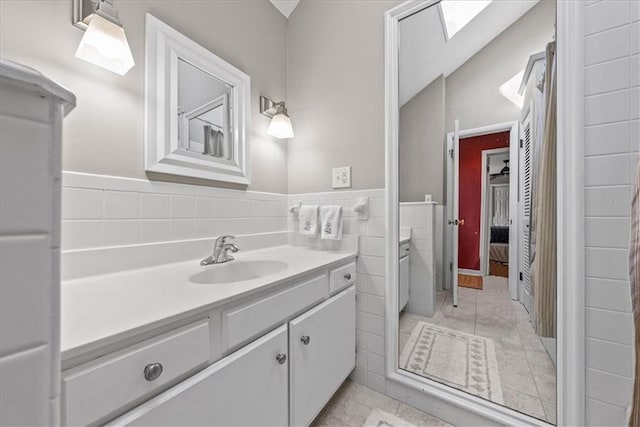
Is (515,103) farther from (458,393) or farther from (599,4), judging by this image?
(458,393)

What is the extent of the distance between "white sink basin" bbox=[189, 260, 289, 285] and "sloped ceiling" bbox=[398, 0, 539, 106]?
1091 millimetres

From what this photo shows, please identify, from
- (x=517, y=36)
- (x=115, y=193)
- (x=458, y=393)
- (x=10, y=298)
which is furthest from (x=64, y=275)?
(x=517, y=36)

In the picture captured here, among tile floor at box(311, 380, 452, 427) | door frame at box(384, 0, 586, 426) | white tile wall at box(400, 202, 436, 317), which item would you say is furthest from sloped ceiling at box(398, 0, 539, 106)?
tile floor at box(311, 380, 452, 427)

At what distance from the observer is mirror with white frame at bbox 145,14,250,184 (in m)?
1.01

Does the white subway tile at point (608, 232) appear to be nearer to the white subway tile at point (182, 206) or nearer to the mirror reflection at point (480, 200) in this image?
the mirror reflection at point (480, 200)

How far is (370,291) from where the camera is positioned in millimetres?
1361

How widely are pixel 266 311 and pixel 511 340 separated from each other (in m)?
1.15

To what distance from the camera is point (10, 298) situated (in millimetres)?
265

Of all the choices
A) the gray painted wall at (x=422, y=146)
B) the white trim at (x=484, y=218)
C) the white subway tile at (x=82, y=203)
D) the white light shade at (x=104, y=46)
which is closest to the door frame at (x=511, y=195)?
the white trim at (x=484, y=218)

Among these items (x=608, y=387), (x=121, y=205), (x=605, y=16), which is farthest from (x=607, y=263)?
(x=121, y=205)

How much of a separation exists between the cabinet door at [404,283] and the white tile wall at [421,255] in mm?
19

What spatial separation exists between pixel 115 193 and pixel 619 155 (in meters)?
1.81

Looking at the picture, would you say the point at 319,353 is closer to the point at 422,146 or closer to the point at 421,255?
the point at 421,255

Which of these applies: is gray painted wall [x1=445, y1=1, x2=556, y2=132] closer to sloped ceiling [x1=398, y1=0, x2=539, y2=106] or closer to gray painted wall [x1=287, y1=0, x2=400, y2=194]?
sloped ceiling [x1=398, y1=0, x2=539, y2=106]
